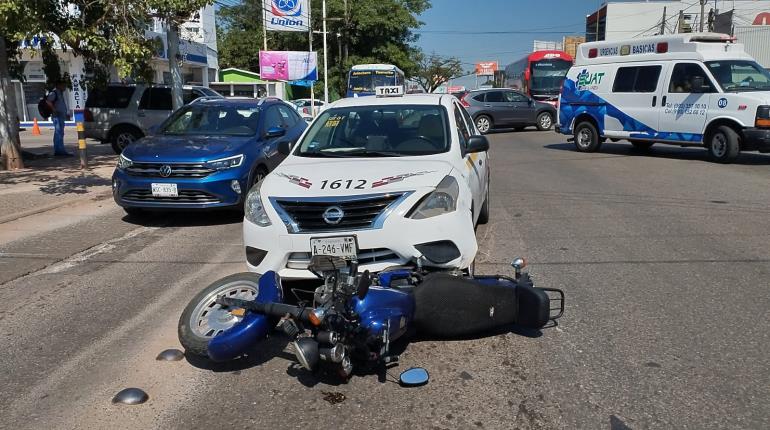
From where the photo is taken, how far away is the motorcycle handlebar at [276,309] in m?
3.65

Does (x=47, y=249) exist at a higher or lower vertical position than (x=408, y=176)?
lower

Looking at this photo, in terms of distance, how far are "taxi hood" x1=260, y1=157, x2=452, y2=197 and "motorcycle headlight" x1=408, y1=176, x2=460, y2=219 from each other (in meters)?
0.08

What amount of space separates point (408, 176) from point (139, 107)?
13.6 metres

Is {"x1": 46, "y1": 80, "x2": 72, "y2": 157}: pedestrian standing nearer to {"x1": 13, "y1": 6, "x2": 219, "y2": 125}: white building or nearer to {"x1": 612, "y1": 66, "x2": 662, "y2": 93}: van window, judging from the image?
{"x1": 13, "y1": 6, "x2": 219, "y2": 125}: white building

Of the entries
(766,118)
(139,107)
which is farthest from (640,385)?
(139,107)

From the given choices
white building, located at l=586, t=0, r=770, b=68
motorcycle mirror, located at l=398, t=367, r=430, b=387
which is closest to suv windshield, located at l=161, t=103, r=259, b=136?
motorcycle mirror, located at l=398, t=367, r=430, b=387

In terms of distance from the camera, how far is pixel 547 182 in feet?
38.5

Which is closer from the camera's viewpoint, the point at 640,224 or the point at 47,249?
the point at 47,249

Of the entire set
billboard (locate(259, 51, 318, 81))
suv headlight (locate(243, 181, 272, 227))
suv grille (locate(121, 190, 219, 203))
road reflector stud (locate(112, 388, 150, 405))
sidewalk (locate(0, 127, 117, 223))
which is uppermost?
billboard (locate(259, 51, 318, 81))

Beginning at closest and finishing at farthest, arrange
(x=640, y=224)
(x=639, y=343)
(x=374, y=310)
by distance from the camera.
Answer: (x=374, y=310)
(x=639, y=343)
(x=640, y=224)

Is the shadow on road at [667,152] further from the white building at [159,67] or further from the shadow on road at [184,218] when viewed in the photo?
the white building at [159,67]

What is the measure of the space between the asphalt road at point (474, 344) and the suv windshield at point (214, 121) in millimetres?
1615

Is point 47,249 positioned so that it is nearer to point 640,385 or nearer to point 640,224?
point 640,385

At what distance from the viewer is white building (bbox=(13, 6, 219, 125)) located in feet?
102
